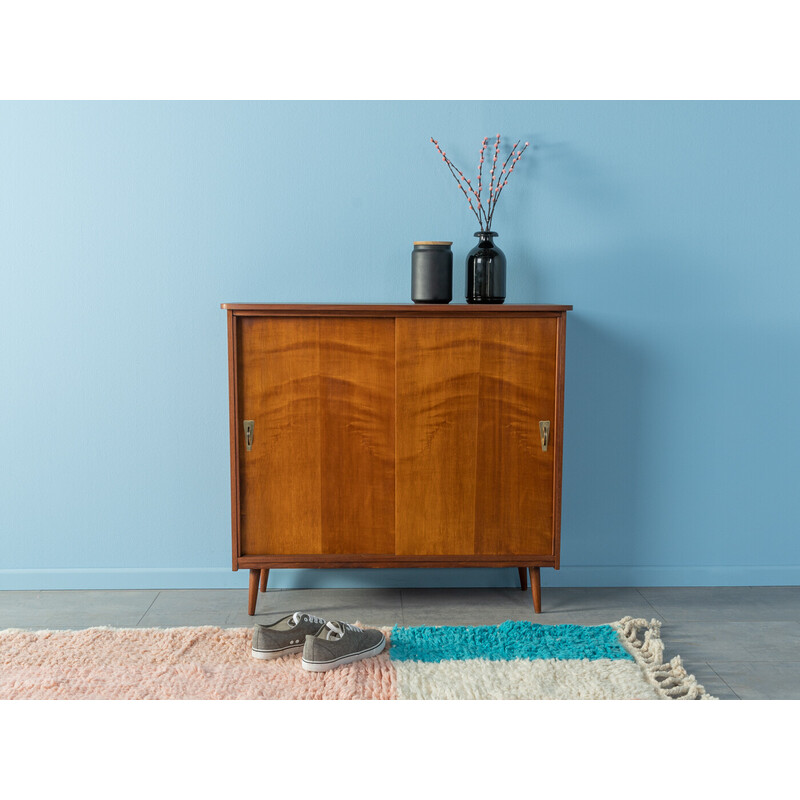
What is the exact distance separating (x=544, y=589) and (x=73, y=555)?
1670 mm

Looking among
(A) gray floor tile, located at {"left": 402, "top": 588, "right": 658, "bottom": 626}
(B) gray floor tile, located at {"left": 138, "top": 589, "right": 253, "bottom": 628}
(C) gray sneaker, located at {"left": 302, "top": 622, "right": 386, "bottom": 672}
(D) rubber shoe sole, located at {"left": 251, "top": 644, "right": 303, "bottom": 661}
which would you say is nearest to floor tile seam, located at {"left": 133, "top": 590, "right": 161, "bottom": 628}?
(B) gray floor tile, located at {"left": 138, "top": 589, "right": 253, "bottom": 628}

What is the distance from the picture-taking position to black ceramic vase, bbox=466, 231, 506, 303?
96.0 inches

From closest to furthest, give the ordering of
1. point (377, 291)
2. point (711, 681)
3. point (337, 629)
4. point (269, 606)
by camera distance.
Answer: point (711, 681)
point (337, 629)
point (269, 606)
point (377, 291)

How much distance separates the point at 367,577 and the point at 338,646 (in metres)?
0.64

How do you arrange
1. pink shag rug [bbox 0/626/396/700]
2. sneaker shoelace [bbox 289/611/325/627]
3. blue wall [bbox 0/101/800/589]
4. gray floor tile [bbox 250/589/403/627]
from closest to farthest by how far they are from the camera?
pink shag rug [bbox 0/626/396/700] < sneaker shoelace [bbox 289/611/325/627] < gray floor tile [bbox 250/589/403/627] < blue wall [bbox 0/101/800/589]

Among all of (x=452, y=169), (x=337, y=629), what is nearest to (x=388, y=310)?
(x=452, y=169)

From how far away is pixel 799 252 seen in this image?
267 cm

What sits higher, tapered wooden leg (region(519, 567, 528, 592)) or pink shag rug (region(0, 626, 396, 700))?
tapered wooden leg (region(519, 567, 528, 592))

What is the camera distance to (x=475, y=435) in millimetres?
2311

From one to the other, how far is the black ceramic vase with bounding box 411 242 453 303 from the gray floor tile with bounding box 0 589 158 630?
136 centimetres

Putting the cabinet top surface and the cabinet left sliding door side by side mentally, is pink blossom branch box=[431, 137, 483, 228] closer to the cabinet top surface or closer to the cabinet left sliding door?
the cabinet top surface

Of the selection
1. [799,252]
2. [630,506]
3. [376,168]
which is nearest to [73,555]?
[376,168]

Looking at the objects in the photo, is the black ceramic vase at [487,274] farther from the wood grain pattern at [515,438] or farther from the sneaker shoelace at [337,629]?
the sneaker shoelace at [337,629]

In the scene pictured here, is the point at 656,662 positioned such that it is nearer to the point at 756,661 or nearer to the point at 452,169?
the point at 756,661
